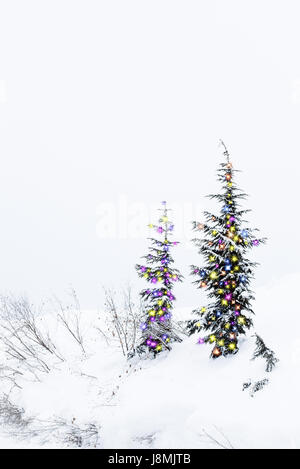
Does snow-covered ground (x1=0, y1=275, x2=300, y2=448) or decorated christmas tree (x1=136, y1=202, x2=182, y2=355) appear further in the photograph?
decorated christmas tree (x1=136, y1=202, x2=182, y2=355)

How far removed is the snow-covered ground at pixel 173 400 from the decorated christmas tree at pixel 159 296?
0.74 meters

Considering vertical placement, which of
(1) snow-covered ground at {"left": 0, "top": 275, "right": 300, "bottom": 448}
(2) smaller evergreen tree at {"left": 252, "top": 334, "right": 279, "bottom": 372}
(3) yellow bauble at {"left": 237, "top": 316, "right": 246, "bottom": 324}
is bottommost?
(1) snow-covered ground at {"left": 0, "top": 275, "right": 300, "bottom": 448}

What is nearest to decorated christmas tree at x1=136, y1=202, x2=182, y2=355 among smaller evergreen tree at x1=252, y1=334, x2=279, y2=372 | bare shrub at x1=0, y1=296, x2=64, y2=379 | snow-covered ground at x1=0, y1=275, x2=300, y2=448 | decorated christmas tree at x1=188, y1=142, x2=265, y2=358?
snow-covered ground at x1=0, y1=275, x2=300, y2=448

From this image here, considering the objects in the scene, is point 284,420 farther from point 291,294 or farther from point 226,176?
point 291,294

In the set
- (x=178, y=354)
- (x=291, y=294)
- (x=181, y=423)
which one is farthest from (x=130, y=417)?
(x=291, y=294)

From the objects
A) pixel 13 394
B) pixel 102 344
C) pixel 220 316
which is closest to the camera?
pixel 220 316

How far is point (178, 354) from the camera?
1485cm

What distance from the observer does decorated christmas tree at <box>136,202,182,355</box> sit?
50.8 feet

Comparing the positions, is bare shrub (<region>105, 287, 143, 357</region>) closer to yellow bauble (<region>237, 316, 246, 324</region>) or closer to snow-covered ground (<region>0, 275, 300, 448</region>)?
snow-covered ground (<region>0, 275, 300, 448</region>)

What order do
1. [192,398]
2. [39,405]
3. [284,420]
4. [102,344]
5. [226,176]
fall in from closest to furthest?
[284,420] → [192,398] → [226,176] → [39,405] → [102,344]

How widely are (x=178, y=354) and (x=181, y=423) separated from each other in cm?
480

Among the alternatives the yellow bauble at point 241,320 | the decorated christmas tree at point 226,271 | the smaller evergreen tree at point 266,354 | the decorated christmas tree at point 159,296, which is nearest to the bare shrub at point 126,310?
the decorated christmas tree at point 159,296

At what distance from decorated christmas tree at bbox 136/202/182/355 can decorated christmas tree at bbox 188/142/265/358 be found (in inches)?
83.4

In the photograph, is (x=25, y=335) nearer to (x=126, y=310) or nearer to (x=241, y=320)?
(x=126, y=310)
